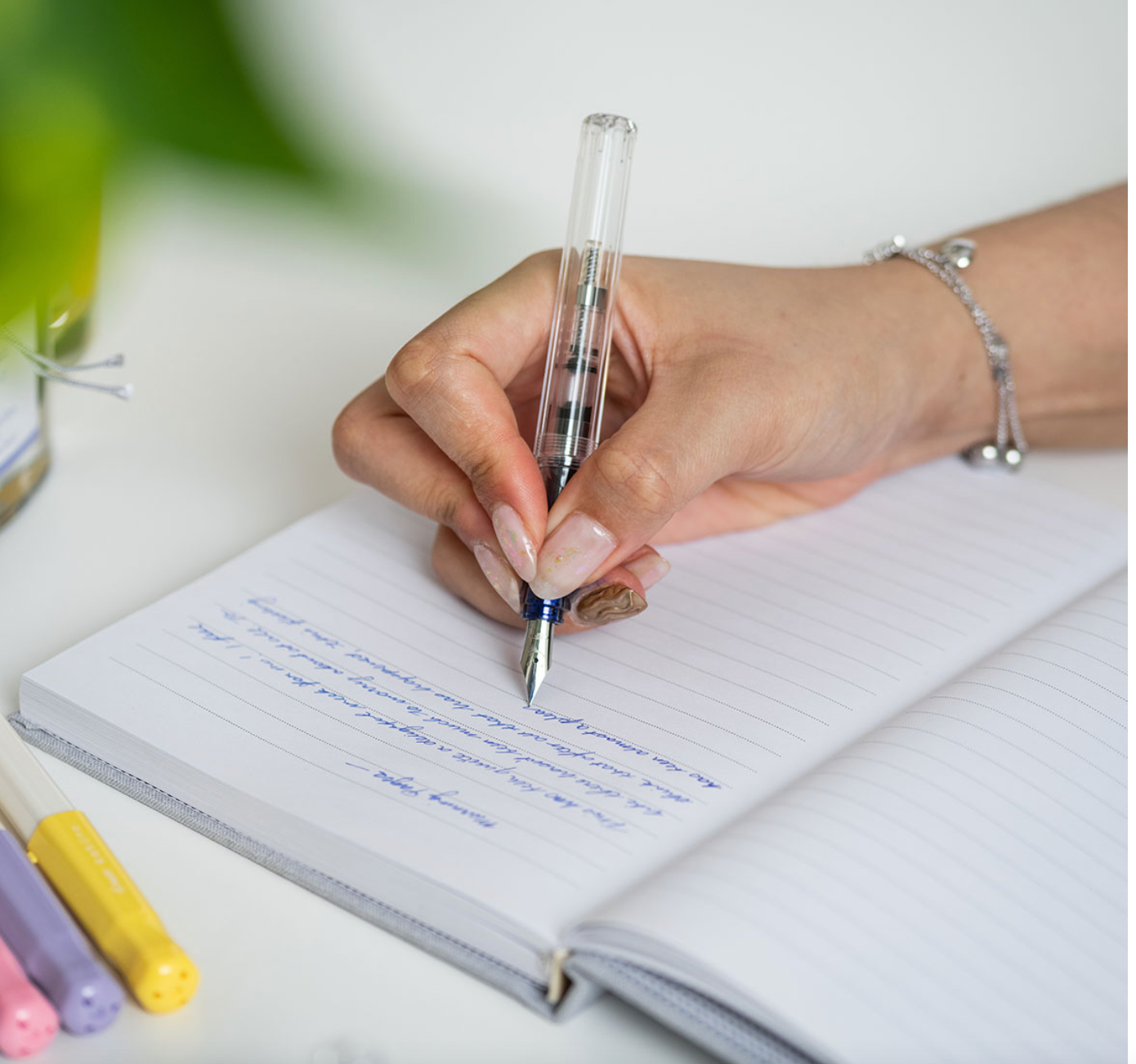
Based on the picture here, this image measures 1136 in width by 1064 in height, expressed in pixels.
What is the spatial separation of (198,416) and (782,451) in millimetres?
463

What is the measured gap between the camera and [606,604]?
683mm

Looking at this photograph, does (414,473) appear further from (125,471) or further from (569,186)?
(569,186)

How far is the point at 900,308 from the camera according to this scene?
3.00ft

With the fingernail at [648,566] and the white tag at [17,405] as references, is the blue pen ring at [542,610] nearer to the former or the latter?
the fingernail at [648,566]

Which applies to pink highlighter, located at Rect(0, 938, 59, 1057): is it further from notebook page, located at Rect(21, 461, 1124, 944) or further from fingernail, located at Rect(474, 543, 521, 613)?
fingernail, located at Rect(474, 543, 521, 613)

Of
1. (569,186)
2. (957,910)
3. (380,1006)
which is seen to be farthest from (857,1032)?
(569,186)

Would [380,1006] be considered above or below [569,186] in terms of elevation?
below

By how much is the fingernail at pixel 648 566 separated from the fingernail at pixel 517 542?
0.08 meters

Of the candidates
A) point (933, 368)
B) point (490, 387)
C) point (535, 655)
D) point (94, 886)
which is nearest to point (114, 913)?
point (94, 886)

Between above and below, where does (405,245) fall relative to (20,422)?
above

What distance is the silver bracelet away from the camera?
37.6 inches

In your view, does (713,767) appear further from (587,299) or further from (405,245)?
(405,245)

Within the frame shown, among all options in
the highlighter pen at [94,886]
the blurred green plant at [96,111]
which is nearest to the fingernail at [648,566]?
the highlighter pen at [94,886]

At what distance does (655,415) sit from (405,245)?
22.8 inches
